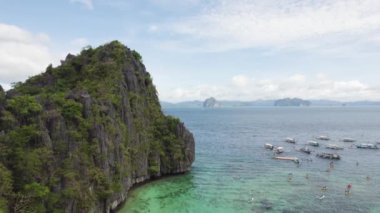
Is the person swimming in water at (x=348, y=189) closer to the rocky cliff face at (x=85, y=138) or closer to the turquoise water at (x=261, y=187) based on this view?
the turquoise water at (x=261, y=187)

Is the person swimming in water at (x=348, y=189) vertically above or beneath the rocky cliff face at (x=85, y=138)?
beneath

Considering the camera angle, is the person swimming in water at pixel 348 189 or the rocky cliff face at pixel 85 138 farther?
the person swimming in water at pixel 348 189

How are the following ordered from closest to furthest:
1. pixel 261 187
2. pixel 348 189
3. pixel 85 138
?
pixel 85 138 → pixel 348 189 → pixel 261 187

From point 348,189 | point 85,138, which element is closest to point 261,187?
point 348,189

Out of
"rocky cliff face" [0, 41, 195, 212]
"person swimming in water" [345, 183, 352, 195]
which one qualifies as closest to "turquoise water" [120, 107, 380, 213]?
"person swimming in water" [345, 183, 352, 195]

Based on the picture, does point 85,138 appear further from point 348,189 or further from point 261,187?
point 348,189

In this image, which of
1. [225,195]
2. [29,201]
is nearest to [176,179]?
[225,195]

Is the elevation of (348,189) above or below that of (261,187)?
below

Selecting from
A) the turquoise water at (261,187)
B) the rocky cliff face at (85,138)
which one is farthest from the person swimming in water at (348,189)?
the rocky cliff face at (85,138)

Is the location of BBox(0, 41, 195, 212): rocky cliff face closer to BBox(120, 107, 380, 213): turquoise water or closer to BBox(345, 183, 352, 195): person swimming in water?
BBox(120, 107, 380, 213): turquoise water
